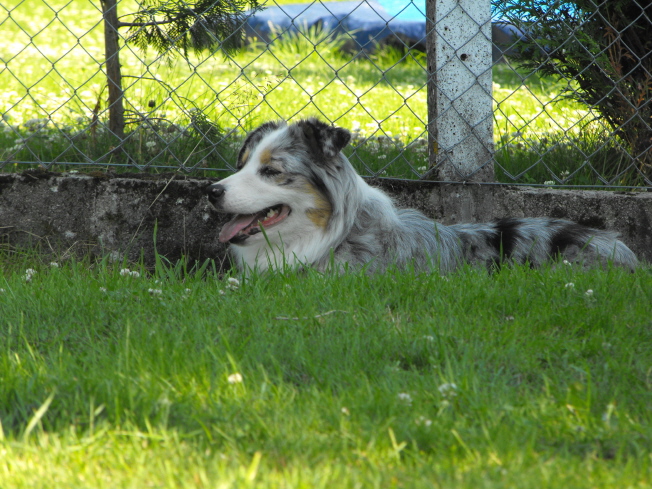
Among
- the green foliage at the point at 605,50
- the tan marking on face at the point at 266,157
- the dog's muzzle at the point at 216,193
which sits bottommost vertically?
the dog's muzzle at the point at 216,193

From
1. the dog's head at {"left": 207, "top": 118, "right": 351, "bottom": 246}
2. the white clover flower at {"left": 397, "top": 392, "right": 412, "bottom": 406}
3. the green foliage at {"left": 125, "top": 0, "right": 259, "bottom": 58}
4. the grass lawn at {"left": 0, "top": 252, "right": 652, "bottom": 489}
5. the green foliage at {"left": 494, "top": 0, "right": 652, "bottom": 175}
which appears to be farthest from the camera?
the green foliage at {"left": 125, "top": 0, "right": 259, "bottom": 58}

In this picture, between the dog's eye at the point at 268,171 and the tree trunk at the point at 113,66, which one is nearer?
the dog's eye at the point at 268,171

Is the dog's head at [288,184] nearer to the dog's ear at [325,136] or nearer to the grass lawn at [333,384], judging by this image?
the dog's ear at [325,136]

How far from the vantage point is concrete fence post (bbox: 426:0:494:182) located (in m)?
4.09

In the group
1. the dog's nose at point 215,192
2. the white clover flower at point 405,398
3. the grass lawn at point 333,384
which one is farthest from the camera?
the dog's nose at point 215,192

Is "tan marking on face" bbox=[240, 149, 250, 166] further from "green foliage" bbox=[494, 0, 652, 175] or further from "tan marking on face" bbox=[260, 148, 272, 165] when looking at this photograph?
"green foliage" bbox=[494, 0, 652, 175]

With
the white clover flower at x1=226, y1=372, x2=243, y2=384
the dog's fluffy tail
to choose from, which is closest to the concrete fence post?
the dog's fluffy tail

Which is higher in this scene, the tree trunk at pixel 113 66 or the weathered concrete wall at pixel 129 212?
the tree trunk at pixel 113 66

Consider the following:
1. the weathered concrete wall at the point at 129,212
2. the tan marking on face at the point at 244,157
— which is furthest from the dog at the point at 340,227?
the weathered concrete wall at the point at 129,212

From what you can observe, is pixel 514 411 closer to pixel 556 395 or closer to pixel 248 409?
pixel 556 395

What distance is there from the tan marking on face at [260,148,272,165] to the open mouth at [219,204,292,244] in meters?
0.25

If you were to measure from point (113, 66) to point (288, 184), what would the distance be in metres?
1.57

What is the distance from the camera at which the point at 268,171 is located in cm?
384

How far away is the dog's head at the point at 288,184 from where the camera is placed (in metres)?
3.76
